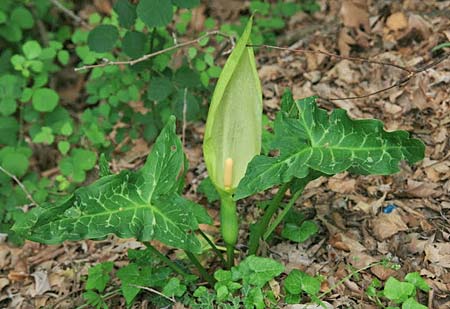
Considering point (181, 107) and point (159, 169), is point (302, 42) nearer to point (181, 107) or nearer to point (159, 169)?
point (181, 107)

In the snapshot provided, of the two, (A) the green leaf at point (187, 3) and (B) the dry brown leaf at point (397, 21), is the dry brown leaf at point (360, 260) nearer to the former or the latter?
(A) the green leaf at point (187, 3)

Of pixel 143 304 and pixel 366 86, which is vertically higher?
pixel 366 86

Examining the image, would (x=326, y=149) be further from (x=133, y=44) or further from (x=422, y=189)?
(x=133, y=44)

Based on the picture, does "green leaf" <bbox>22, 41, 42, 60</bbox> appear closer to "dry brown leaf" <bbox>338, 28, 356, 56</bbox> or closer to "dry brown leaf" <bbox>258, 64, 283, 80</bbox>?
Answer: "dry brown leaf" <bbox>258, 64, 283, 80</bbox>

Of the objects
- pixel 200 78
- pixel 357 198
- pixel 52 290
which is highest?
pixel 200 78

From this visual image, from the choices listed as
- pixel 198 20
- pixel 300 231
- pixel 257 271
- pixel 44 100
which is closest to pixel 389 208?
pixel 300 231

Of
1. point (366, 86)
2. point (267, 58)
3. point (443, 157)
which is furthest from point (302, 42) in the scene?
point (443, 157)

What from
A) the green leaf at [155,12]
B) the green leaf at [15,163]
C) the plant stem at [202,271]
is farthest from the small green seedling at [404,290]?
the green leaf at [15,163]
